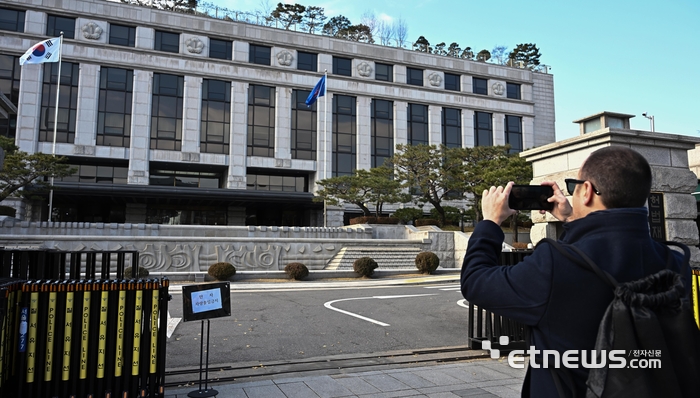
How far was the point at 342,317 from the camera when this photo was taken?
1120 cm

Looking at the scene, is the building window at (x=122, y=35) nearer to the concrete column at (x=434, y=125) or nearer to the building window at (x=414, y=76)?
the building window at (x=414, y=76)

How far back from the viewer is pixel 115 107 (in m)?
40.3

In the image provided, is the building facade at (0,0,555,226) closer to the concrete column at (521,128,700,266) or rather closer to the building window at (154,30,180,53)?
the building window at (154,30,180,53)

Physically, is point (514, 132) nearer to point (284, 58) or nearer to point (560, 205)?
point (284, 58)

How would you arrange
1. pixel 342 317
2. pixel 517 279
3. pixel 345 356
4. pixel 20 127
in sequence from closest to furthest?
1. pixel 517 279
2. pixel 345 356
3. pixel 342 317
4. pixel 20 127

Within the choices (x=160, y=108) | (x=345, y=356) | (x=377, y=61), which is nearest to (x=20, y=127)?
(x=160, y=108)

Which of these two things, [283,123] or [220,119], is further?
[283,123]

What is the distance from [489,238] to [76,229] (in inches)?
1088

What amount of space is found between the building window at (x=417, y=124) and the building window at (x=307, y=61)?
416 inches

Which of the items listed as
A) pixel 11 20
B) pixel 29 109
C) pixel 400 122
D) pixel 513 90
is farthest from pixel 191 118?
pixel 513 90

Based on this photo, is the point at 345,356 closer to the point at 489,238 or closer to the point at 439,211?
the point at 489,238

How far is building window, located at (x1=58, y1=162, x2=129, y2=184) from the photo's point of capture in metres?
39.3

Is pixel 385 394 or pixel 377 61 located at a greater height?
pixel 377 61

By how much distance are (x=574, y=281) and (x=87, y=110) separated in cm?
4417
